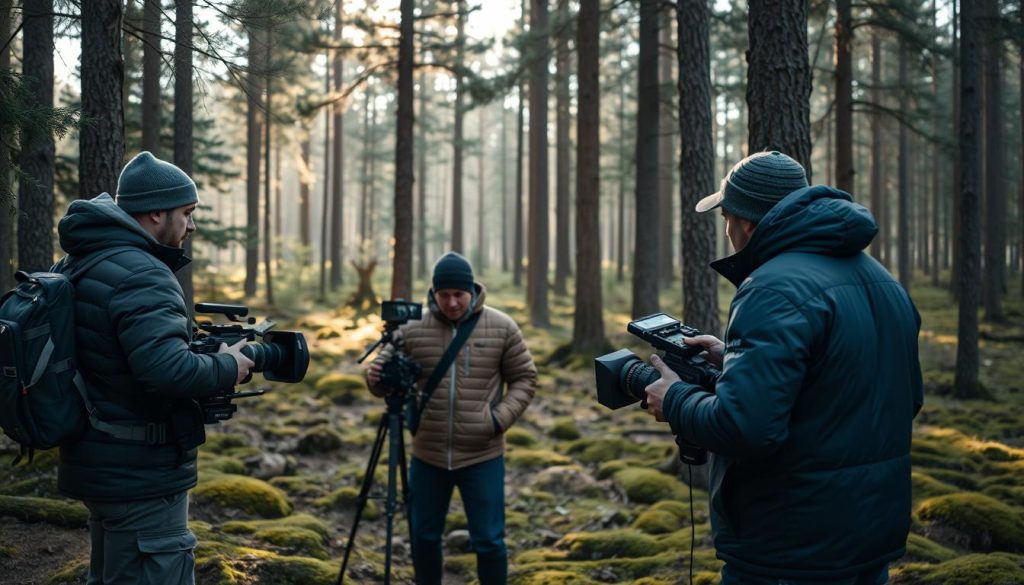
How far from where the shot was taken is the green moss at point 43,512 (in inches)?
232

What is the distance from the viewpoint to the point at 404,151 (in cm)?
1611

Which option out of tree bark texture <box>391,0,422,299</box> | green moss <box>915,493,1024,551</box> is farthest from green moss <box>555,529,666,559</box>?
tree bark texture <box>391,0,422,299</box>

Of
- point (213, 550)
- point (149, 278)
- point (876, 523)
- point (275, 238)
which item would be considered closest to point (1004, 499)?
point (876, 523)

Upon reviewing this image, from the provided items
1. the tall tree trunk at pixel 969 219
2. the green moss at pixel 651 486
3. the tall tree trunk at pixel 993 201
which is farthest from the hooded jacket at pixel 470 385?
the tall tree trunk at pixel 993 201

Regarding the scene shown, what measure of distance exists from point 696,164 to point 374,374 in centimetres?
496

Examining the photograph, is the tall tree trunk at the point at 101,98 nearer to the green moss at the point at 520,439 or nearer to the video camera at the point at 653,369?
the video camera at the point at 653,369

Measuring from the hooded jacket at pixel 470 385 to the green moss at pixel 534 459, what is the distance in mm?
4958

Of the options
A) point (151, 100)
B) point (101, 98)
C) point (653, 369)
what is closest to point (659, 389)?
point (653, 369)

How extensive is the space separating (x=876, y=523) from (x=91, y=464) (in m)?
2.83

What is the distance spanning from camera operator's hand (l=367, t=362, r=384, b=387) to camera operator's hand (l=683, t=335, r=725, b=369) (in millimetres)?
2690

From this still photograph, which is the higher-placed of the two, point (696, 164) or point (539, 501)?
point (696, 164)

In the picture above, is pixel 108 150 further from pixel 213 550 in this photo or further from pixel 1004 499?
pixel 1004 499

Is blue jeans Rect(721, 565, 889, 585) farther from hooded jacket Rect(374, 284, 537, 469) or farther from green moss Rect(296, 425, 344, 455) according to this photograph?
green moss Rect(296, 425, 344, 455)

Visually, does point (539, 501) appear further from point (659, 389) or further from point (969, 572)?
point (659, 389)
